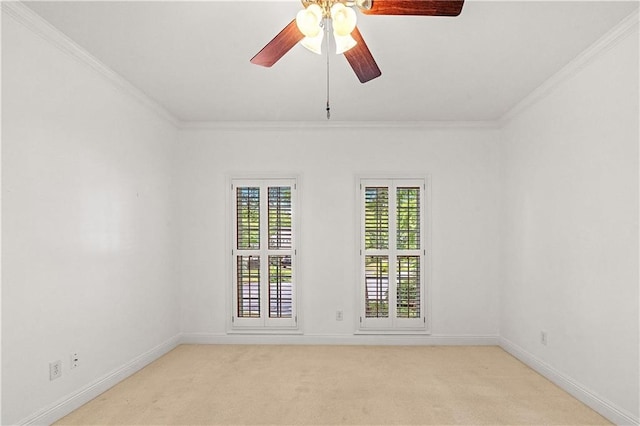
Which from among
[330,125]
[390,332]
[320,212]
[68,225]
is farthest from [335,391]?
[330,125]

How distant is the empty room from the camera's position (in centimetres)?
261

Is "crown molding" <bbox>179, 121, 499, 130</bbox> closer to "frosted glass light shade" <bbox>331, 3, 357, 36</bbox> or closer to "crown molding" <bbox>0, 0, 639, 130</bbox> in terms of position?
"crown molding" <bbox>0, 0, 639, 130</bbox>

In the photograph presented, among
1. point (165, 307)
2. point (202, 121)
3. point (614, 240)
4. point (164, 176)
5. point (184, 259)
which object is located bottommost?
point (165, 307)

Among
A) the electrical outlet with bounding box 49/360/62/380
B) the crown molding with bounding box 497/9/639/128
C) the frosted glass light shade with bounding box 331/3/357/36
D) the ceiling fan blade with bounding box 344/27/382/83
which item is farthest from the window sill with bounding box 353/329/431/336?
the frosted glass light shade with bounding box 331/3/357/36

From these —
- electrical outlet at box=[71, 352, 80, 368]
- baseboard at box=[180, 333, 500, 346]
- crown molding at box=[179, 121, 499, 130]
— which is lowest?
baseboard at box=[180, 333, 500, 346]

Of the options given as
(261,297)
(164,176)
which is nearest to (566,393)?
(261,297)

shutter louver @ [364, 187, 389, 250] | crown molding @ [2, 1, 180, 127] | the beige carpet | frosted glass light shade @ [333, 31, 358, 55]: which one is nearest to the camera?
frosted glass light shade @ [333, 31, 358, 55]

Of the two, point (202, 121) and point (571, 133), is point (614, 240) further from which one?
point (202, 121)

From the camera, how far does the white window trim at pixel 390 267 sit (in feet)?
16.2

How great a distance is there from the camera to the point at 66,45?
9.52 feet

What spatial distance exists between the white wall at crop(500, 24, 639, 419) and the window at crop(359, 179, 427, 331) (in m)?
1.09

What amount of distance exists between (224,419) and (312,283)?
2.24 meters

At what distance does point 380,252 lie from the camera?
4969 mm

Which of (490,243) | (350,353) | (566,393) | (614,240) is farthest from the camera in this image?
(490,243)
